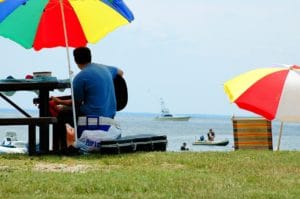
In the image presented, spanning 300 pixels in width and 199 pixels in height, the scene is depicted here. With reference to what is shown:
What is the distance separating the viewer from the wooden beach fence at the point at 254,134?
466 inches

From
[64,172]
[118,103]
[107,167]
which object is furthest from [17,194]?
[118,103]

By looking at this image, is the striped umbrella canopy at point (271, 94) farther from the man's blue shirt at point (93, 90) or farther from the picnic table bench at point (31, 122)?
the picnic table bench at point (31, 122)

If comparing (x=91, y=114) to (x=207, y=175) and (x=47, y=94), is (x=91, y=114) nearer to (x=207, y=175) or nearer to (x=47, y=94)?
(x=47, y=94)

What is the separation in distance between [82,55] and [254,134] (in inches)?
176

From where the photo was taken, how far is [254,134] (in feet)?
39.1

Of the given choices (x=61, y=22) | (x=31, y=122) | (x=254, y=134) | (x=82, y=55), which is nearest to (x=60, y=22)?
(x=61, y=22)

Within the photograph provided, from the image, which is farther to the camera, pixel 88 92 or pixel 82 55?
pixel 82 55

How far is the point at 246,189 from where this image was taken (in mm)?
5668

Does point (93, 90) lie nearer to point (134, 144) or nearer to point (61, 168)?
point (134, 144)

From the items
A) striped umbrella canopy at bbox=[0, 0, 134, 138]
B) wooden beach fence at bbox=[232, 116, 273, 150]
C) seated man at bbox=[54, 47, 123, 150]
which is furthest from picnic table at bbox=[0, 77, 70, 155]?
wooden beach fence at bbox=[232, 116, 273, 150]

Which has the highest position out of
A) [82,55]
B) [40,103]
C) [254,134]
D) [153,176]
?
[82,55]

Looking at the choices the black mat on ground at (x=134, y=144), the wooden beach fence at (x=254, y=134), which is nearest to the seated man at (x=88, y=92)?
the black mat on ground at (x=134, y=144)

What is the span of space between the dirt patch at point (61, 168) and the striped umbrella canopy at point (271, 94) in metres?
3.20

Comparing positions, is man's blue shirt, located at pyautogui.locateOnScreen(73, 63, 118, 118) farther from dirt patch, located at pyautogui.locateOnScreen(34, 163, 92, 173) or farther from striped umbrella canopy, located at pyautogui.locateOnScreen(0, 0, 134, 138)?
dirt patch, located at pyautogui.locateOnScreen(34, 163, 92, 173)
